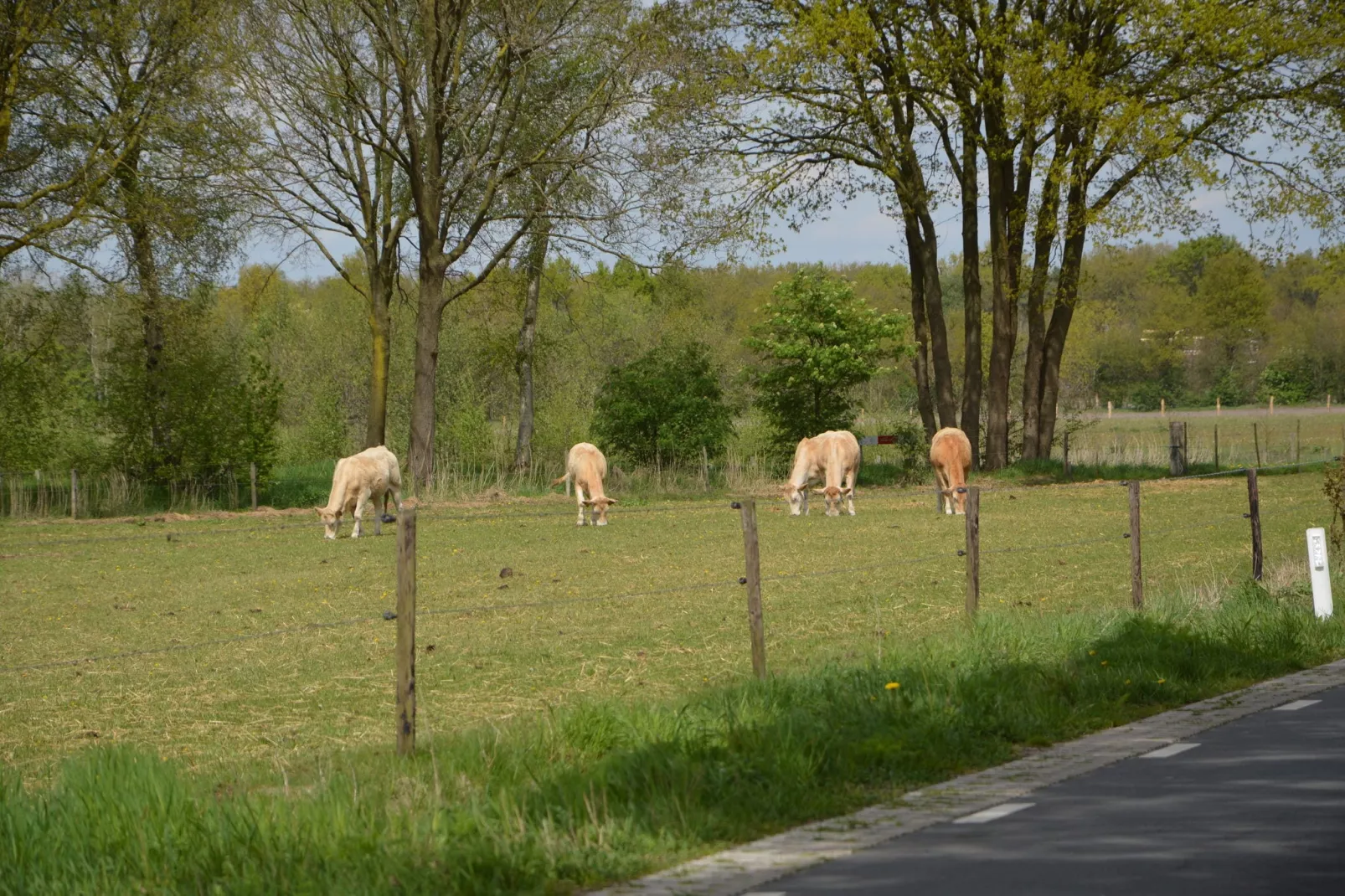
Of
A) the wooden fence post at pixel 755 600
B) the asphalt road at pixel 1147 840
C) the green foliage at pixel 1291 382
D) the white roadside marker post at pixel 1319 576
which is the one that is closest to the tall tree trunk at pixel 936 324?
the white roadside marker post at pixel 1319 576

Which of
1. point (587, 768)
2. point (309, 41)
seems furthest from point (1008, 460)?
point (587, 768)

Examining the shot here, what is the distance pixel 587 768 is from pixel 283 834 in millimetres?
1960

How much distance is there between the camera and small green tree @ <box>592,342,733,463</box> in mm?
48250

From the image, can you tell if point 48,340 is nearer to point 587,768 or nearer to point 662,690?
point 662,690

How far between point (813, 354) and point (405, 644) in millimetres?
40468

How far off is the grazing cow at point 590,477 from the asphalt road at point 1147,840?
24071 millimetres

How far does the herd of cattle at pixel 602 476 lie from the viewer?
32.3 meters

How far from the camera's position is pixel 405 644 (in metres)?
9.37

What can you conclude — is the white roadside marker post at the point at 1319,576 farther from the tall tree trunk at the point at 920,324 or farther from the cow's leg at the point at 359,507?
the tall tree trunk at the point at 920,324

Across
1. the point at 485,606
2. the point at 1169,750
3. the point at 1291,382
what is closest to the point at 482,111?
the point at 485,606

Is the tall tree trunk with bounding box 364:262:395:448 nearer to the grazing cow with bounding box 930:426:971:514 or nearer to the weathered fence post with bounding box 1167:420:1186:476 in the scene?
the grazing cow with bounding box 930:426:971:514

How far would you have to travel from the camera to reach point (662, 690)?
12.5 metres

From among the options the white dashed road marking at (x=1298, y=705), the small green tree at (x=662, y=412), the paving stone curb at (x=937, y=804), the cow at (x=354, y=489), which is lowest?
the paving stone curb at (x=937, y=804)

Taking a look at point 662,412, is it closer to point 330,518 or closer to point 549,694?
point 330,518
